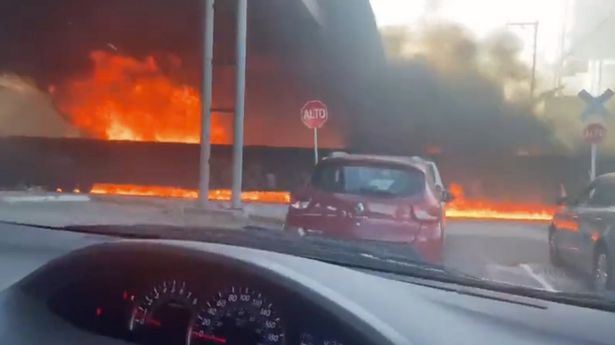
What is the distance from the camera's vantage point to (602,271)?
5.84 meters

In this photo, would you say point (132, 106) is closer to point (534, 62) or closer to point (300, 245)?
point (534, 62)

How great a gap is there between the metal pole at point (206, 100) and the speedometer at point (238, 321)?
6974mm

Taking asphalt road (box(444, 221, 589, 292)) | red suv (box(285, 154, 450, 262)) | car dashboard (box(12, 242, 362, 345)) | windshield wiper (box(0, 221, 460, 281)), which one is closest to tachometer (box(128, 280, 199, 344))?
car dashboard (box(12, 242, 362, 345))

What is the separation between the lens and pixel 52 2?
84.4 ft

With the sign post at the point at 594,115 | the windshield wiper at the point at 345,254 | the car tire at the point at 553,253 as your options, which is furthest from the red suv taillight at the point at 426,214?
the windshield wiper at the point at 345,254

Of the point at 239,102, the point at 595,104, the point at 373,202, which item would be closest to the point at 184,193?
the point at 239,102

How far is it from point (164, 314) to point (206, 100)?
933cm

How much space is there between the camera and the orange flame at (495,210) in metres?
10.8

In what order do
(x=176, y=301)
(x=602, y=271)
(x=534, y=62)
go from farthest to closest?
(x=534, y=62), (x=602, y=271), (x=176, y=301)

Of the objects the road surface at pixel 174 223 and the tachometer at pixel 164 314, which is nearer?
the tachometer at pixel 164 314

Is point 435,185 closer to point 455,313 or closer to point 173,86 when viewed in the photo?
point 455,313

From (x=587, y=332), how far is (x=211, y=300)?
1168 millimetres

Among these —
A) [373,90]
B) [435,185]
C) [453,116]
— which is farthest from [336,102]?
[435,185]

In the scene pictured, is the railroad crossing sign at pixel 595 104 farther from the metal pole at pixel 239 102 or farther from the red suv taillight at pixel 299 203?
the metal pole at pixel 239 102
